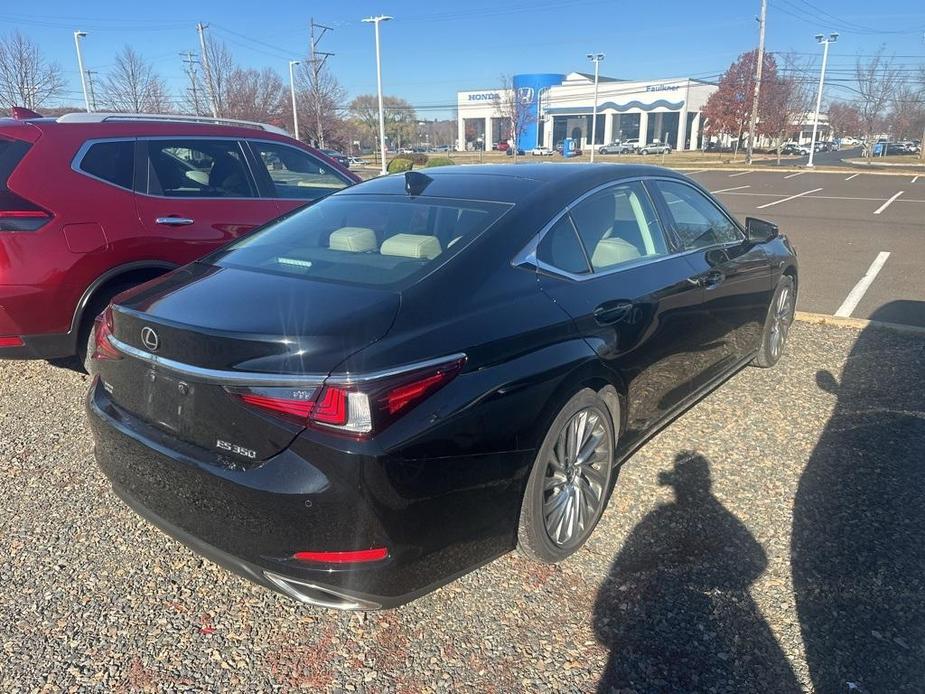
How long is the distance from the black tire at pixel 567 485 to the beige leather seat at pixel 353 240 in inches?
43.4

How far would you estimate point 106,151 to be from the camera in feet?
14.5

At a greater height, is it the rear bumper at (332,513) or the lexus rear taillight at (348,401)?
the lexus rear taillight at (348,401)

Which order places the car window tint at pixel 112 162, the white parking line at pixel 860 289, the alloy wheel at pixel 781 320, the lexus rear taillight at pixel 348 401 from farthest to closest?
the white parking line at pixel 860 289
the alloy wheel at pixel 781 320
the car window tint at pixel 112 162
the lexus rear taillight at pixel 348 401

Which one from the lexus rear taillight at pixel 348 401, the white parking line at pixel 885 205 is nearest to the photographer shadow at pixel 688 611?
the lexus rear taillight at pixel 348 401

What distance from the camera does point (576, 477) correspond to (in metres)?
2.77

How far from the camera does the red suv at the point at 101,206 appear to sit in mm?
3889

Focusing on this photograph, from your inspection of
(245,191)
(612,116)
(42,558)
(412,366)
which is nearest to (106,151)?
(245,191)

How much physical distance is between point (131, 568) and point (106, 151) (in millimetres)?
2954

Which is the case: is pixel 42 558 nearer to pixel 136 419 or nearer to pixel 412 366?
pixel 136 419

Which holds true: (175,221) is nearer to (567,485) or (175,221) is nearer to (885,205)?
(567,485)

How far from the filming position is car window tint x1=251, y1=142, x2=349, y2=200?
542cm

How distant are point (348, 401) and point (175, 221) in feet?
10.8

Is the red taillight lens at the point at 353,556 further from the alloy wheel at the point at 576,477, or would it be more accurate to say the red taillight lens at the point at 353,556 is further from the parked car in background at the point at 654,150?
the parked car in background at the point at 654,150

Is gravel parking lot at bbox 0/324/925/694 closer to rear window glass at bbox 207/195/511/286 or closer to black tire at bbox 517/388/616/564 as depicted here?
black tire at bbox 517/388/616/564
